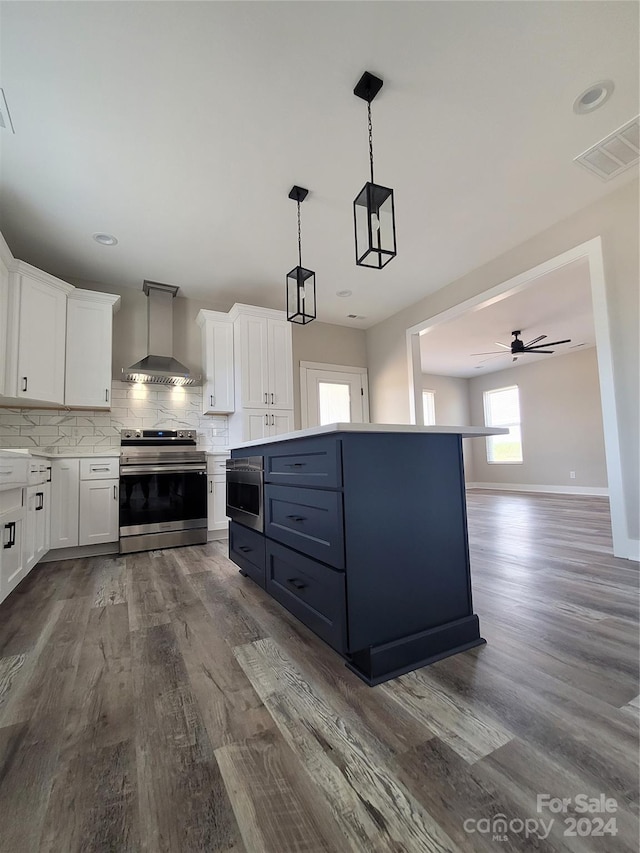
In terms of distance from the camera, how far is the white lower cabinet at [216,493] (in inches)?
151

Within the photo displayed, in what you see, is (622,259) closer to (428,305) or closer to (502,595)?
(428,305)

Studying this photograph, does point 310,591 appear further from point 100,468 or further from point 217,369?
point 217,369

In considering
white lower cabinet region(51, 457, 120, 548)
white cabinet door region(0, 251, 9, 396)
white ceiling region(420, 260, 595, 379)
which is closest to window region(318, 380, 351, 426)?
white ceiling region(420, 260, 595, 379)

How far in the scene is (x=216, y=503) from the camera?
386cm

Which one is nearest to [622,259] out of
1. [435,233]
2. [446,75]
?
[435,233]

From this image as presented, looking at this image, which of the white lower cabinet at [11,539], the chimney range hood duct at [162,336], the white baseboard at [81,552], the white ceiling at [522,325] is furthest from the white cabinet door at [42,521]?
the white ceiling at [522,325]

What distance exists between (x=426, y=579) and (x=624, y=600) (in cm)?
129

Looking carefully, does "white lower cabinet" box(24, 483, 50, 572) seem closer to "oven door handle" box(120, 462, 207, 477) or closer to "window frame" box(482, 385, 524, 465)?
"oven door handle" box(120, 462, 207, 477)

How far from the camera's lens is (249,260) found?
150 inches

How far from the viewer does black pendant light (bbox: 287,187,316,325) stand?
9.25ft

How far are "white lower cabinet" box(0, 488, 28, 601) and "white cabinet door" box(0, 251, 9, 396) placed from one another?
4.10ft

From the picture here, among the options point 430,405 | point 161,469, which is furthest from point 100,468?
point 430,405

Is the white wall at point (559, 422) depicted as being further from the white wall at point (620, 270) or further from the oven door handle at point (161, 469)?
the oven door handle at point (161, 469)

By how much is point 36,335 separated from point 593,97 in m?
4.32
